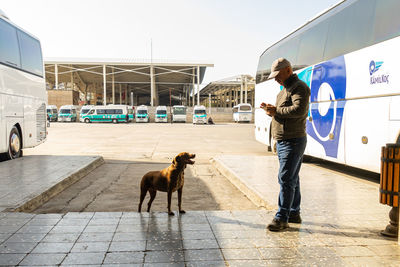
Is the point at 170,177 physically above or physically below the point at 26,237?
above

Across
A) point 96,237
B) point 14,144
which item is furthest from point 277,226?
point 14,144

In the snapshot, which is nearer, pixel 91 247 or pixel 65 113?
pixel 91 247

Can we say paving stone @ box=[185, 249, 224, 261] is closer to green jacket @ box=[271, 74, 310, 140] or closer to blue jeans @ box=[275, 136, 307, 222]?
blue jeans @ box=[275, 136, 307, 222]

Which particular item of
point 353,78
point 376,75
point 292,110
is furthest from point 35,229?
point 353,78

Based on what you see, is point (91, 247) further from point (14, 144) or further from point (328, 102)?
point (14, 144)

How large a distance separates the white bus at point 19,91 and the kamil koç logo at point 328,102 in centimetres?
764

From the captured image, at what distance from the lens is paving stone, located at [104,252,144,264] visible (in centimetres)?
290

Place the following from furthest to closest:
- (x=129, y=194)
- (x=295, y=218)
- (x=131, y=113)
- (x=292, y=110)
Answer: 1. (x=131, y=113)
2. (x=129, y=194)
3. (x=295, y=218)
4. (x=292, y=110)

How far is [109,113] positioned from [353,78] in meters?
41.0

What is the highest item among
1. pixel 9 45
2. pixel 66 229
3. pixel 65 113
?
pixel 9 45

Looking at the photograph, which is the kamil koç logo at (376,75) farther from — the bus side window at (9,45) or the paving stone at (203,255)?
the bus side window at (9,45)

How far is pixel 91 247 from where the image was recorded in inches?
127

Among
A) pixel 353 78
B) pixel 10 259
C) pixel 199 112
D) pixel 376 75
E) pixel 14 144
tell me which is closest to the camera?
pixel 10 259


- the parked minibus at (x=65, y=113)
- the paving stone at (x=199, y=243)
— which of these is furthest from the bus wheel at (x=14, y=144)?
the parked minibus at (x=65, y=113)
